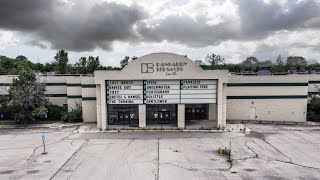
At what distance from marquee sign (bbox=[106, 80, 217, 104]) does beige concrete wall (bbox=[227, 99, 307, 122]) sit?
649cm

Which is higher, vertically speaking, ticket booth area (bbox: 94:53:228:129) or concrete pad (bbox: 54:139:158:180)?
ticket booth area (bbox: 94:53:228:129)

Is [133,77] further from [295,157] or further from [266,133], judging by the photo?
[295,157]

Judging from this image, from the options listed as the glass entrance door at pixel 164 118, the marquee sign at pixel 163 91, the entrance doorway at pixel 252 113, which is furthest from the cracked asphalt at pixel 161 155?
the entrance doorway at pixel 252 113

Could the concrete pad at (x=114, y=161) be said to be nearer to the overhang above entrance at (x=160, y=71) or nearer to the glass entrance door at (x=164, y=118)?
the glass entrance door at (x=164, y=118)

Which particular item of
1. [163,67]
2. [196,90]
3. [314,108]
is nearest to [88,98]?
[163,67]

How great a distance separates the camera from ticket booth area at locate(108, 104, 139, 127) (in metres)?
41.1

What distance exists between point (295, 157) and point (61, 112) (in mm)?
35272

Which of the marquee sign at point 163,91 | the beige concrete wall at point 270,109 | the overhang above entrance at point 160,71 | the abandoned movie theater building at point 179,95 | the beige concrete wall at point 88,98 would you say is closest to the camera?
the overhang above entrance at point 160,71

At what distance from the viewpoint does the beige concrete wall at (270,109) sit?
42.8 meters

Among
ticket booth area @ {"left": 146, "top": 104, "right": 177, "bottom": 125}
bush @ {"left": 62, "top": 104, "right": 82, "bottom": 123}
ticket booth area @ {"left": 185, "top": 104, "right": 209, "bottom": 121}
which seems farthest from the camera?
ticket booth area @ {"left": 185, "top": 104, "right": 209, "bottom": 121}

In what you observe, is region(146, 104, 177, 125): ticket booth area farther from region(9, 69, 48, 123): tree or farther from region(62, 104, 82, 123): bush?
region(9, 69, 48, 123): tree

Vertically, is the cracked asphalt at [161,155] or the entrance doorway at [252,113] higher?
the entrance doorway at [252,113]

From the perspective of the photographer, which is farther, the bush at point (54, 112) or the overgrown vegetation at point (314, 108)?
the bush at point (54, 112)

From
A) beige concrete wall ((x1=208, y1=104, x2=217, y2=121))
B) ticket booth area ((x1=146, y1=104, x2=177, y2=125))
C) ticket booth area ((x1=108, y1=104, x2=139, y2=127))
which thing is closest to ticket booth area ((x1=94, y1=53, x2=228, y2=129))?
ticket booth area ((x1=108, y1=104, x2=139, y2=127))
